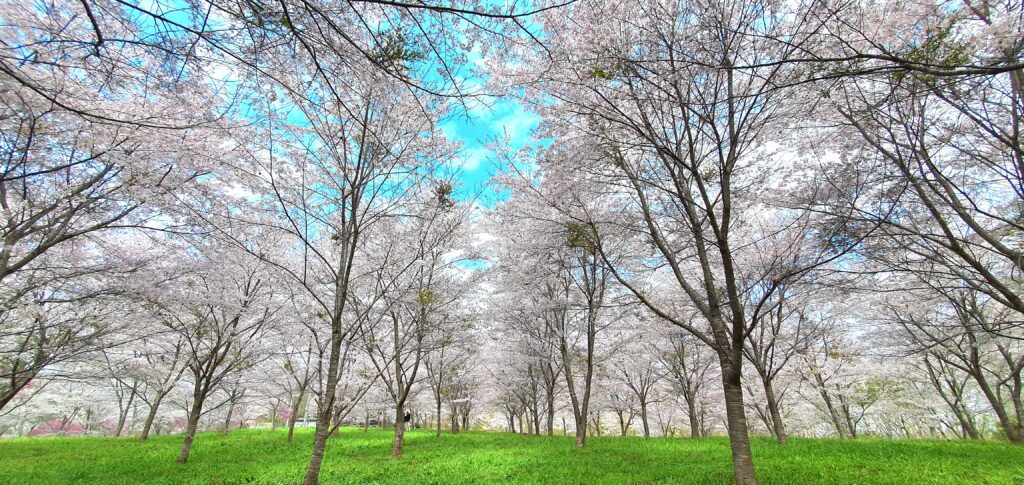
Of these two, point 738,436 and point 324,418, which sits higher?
point 324,418

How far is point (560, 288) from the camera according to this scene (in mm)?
14133

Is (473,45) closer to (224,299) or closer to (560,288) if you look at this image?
(224,299)

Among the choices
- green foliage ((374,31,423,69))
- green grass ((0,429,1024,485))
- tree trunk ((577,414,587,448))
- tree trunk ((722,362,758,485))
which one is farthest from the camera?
tree trunk ((577,414,587,448))

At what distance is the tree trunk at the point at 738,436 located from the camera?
4.57m

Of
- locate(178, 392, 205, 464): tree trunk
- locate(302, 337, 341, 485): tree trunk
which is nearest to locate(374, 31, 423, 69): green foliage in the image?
locate(302, 337, 341, 485): tree trunk

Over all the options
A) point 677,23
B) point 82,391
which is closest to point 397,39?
point 677,23

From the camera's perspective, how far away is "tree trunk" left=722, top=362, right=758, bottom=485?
4.57m

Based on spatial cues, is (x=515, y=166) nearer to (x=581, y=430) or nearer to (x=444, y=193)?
(x=444, y=193)

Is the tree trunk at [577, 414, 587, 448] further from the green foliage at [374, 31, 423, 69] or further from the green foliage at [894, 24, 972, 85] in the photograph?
the green foliage at [374, 31, 423, 69]

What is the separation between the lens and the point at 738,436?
4.67m

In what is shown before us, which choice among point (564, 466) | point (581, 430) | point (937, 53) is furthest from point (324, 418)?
point (937, 53)

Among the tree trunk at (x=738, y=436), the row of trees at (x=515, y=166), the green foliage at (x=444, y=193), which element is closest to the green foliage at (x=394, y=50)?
the row of trees at (x=515, y=166)

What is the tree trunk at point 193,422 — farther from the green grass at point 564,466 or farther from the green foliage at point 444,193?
the green foliage at point 444,193

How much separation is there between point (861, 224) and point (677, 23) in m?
5.52
